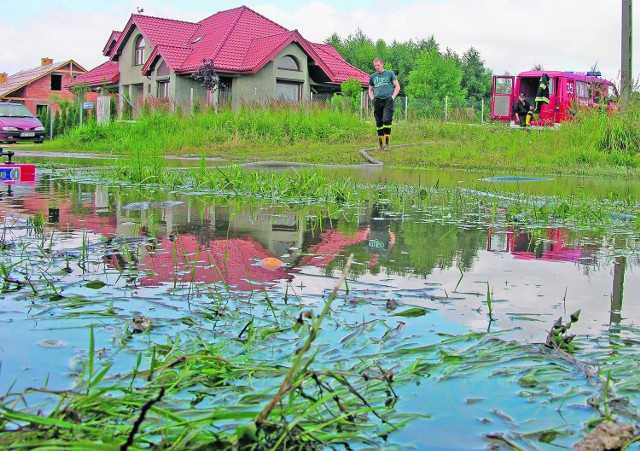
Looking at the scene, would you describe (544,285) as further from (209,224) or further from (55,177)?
(55,177)

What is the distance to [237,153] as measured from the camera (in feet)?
62.7

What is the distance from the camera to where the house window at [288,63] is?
127ft

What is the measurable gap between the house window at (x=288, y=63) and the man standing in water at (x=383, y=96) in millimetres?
21252

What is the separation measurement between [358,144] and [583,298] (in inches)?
691

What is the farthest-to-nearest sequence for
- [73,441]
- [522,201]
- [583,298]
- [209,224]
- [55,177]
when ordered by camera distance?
1. [55,177]
2. [522,201]
3. [209,224]
4. [583,298]
5. [73,441]

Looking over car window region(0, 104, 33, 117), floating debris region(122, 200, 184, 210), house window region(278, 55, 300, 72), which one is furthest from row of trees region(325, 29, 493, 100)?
floating debris region(122, 200, 184, 210)

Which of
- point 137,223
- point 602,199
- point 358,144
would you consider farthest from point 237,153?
point 137,223

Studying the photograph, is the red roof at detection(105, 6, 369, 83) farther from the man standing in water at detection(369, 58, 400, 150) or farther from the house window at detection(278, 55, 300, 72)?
the man standing in water at detection(369, 58, 400, 150)

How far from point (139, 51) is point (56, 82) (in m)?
28.3

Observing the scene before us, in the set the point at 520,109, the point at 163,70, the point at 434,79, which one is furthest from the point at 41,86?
the point at 520,109

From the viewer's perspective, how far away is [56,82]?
69.2 m

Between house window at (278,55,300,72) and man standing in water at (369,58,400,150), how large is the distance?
837 inches

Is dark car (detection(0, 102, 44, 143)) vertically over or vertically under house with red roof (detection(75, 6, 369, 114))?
under

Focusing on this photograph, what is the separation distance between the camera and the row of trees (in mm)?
75375
